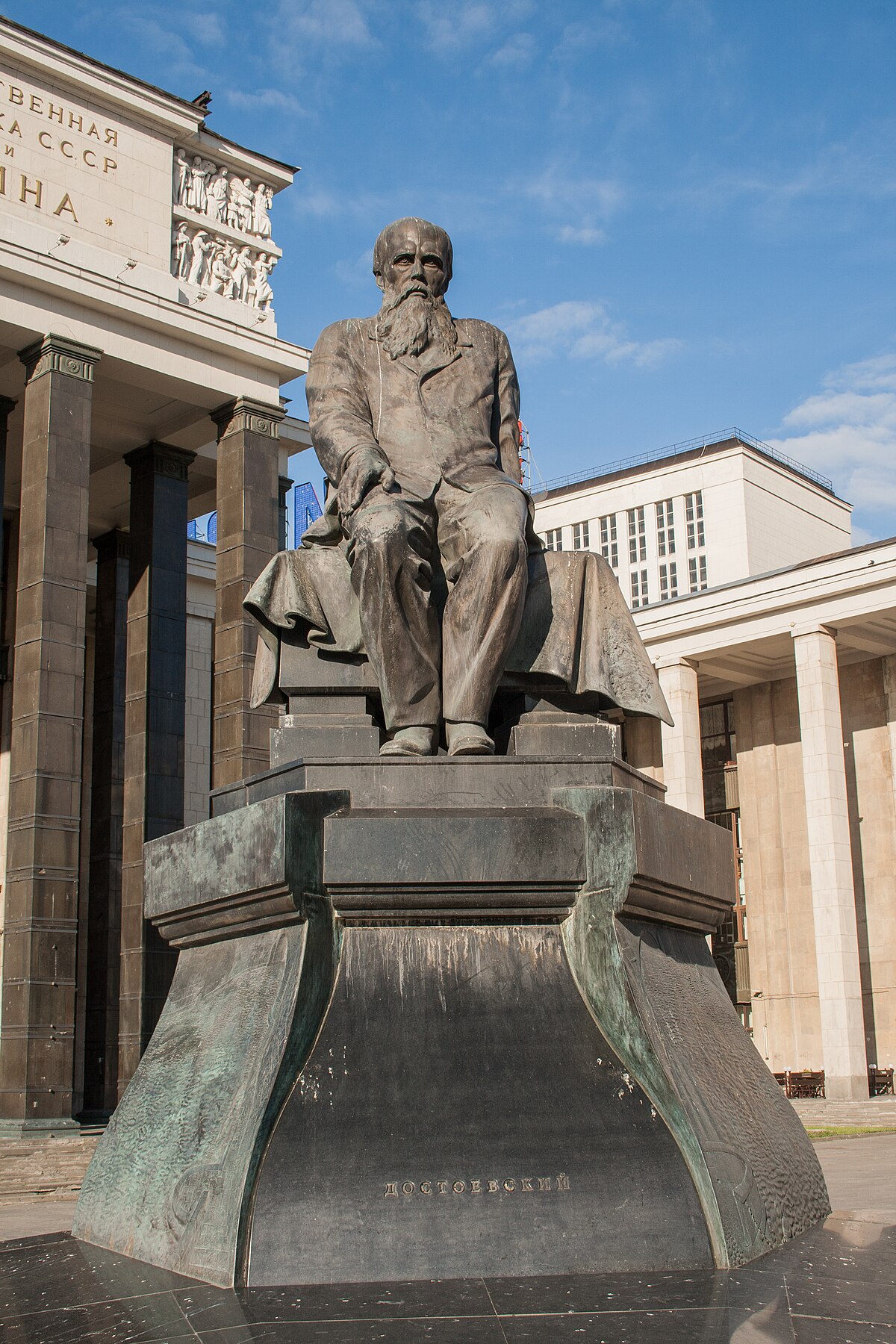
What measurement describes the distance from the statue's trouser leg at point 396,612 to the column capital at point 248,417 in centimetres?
2526

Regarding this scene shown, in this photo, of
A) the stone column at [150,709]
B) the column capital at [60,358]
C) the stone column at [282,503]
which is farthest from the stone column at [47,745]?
the stone column at [282,503]

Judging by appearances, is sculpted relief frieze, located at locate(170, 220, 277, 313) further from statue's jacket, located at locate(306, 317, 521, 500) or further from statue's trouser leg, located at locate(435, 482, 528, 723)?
statue's trouser leg, located at locate(435, 482, 528, 723)

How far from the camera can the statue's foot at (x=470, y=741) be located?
450 cm

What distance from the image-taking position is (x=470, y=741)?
14.8 feet

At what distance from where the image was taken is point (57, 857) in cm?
2469

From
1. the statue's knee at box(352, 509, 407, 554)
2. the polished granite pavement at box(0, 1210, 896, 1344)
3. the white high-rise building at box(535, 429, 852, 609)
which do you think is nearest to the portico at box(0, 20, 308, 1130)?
the statue's knee at box(352, 509, 407, 554)

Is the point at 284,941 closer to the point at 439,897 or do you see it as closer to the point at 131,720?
the point at 439,897

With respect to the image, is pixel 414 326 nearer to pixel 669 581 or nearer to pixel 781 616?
pixel 781 616

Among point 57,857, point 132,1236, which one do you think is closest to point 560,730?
point 132,1236

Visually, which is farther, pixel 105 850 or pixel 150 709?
pixel 105 850

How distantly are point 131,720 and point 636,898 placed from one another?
25.9 meters

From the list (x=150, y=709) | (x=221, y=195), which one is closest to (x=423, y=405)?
(x=150, y=709)

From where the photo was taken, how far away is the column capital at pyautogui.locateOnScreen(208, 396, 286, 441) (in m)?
29.3

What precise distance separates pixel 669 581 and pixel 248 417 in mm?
41991
